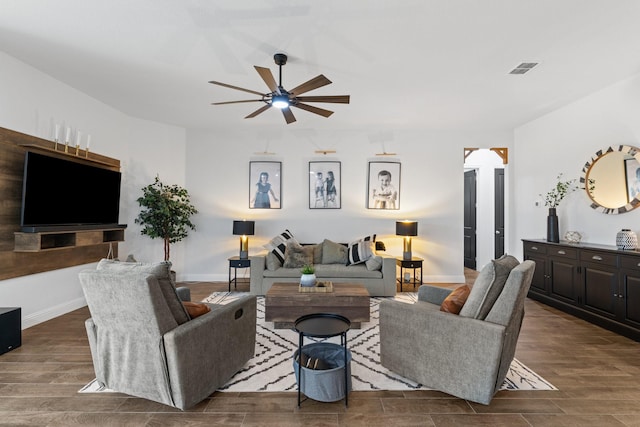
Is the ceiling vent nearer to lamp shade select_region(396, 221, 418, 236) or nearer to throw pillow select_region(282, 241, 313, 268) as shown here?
lamp shade select_region(396, 221, 418, 236)

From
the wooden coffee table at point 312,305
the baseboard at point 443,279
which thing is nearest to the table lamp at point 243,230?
the wooden coffee table at point 312,305

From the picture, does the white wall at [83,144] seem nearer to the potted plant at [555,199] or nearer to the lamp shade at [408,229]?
the lamp shade at [408,229]

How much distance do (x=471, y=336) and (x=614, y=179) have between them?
368cm

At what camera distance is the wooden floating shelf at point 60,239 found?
3334 millimetres

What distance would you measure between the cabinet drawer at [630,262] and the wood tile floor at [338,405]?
1071mm

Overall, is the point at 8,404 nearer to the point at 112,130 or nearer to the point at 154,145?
the point at 112,130

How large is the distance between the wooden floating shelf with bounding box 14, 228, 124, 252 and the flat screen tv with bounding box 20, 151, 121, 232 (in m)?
0.08

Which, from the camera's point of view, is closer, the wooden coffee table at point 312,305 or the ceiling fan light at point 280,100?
the ceiling fan light at point 280,100

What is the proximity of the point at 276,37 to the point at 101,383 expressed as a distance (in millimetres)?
3225

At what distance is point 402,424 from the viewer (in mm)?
1923

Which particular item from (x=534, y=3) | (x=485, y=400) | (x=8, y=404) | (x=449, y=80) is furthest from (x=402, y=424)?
(x=449, y=80)

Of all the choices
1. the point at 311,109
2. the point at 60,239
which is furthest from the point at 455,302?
the point at 60,239

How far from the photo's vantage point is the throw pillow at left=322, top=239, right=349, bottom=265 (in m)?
5.15

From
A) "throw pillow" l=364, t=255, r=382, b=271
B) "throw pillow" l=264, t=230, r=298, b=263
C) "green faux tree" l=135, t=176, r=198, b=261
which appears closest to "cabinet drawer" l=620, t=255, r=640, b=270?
"throw pillow" l=364, t=255, r=382, b=271
